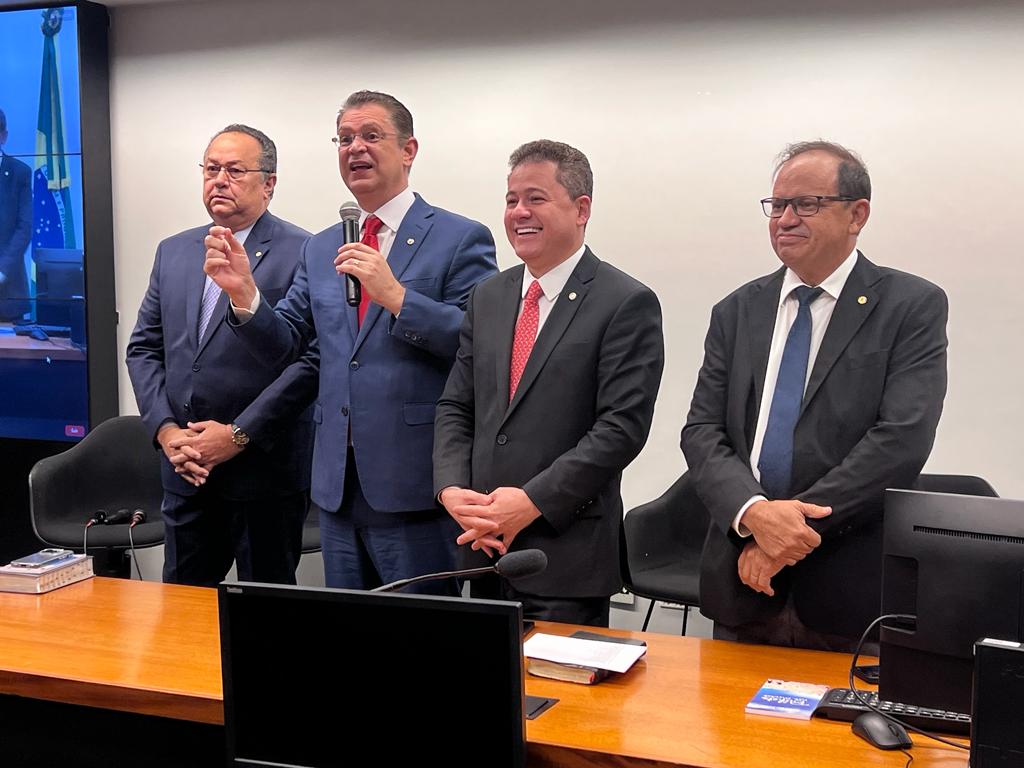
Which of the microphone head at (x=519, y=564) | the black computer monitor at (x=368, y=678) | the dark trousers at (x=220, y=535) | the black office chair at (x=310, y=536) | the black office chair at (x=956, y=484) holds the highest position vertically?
the microphone head at (x=519, y=564)

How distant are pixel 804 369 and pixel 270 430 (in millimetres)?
1672

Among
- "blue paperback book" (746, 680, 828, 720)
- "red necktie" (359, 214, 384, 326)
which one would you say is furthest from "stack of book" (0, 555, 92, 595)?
"blue paperback book" (746, 680, 828, 720)

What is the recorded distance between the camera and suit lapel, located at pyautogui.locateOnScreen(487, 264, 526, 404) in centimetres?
290

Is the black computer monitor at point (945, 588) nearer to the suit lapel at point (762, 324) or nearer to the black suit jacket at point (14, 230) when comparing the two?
the suit lapel at point (762, 324)

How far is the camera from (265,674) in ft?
5.71

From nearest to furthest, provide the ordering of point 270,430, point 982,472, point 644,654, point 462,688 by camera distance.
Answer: point 462,688, point 644,654, point 270,430, point 982,472

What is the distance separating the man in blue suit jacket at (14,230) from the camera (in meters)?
5.35

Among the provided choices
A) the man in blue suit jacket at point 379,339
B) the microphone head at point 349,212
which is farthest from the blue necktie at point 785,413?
the microphone head at point 349,212

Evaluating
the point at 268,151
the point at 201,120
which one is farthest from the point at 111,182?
the point at 268,151

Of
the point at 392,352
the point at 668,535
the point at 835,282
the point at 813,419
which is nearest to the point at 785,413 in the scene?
the point at 813,419

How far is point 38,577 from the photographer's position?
110 inches

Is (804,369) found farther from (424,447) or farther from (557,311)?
(424,447)

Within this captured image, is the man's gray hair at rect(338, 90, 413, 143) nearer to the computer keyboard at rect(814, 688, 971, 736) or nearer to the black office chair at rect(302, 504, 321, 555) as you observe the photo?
the black office chair at rect(302, 504, 321, 555)

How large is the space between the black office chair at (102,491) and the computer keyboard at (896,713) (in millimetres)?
3114
